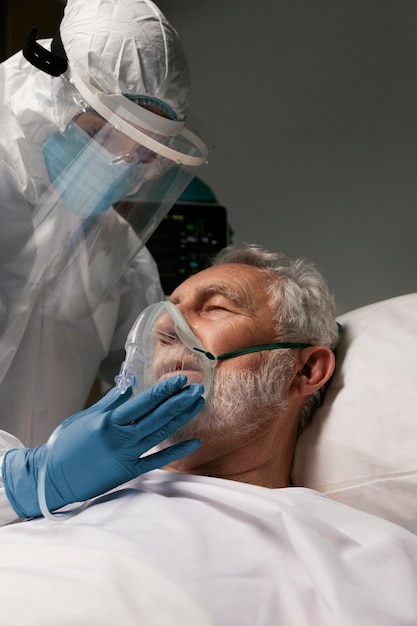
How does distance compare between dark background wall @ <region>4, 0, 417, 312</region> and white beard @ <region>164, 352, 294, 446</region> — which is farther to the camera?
dark background wall @ <region>4, 0, 417, 312</region>

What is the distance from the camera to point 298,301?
1.83 meters

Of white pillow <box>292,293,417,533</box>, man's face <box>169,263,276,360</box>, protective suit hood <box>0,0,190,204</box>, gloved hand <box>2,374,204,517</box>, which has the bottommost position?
white pillow <box>292,293,417,533</box>

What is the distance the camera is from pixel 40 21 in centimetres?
Answer: 297

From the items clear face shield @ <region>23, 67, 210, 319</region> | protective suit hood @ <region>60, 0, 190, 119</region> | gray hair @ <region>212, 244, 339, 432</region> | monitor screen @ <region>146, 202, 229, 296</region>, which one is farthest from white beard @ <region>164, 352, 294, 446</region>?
monitor screen @ <region>146, 202, 229, 296</region>

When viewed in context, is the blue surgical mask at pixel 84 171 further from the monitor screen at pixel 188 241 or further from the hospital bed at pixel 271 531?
the monitor screen at pixel 188 241

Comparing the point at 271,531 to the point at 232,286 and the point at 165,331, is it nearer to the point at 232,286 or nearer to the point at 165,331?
the point at 165,331

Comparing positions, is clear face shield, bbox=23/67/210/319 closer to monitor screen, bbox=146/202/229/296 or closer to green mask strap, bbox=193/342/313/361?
green mask strap, bbox=193/342/313/361

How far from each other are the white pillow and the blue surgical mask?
69cm

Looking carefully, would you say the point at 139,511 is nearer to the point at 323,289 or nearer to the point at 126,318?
the point at 323,289

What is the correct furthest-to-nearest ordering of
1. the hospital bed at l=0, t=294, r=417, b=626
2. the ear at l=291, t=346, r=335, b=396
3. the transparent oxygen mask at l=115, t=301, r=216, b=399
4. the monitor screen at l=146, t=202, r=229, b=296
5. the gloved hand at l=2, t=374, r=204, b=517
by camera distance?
1. the monitor screen at l=146, t=202, r=229, b=296
2. the ear at l=291, t=346, r=335, b=396
3. the transparent oxygen mask at l=115, t=301, r=216, b=399
4. the gloved hand at l=2, t=374, r=204, b=517
5. the hospital bed at l=0, t=294, r=417, b=626

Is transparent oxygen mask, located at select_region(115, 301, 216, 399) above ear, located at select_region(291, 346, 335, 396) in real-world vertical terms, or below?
above

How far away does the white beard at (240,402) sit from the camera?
1.65 metres

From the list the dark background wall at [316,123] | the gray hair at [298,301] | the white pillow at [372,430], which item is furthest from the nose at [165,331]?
the dark background wall at [316,123]

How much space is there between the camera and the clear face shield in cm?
166
